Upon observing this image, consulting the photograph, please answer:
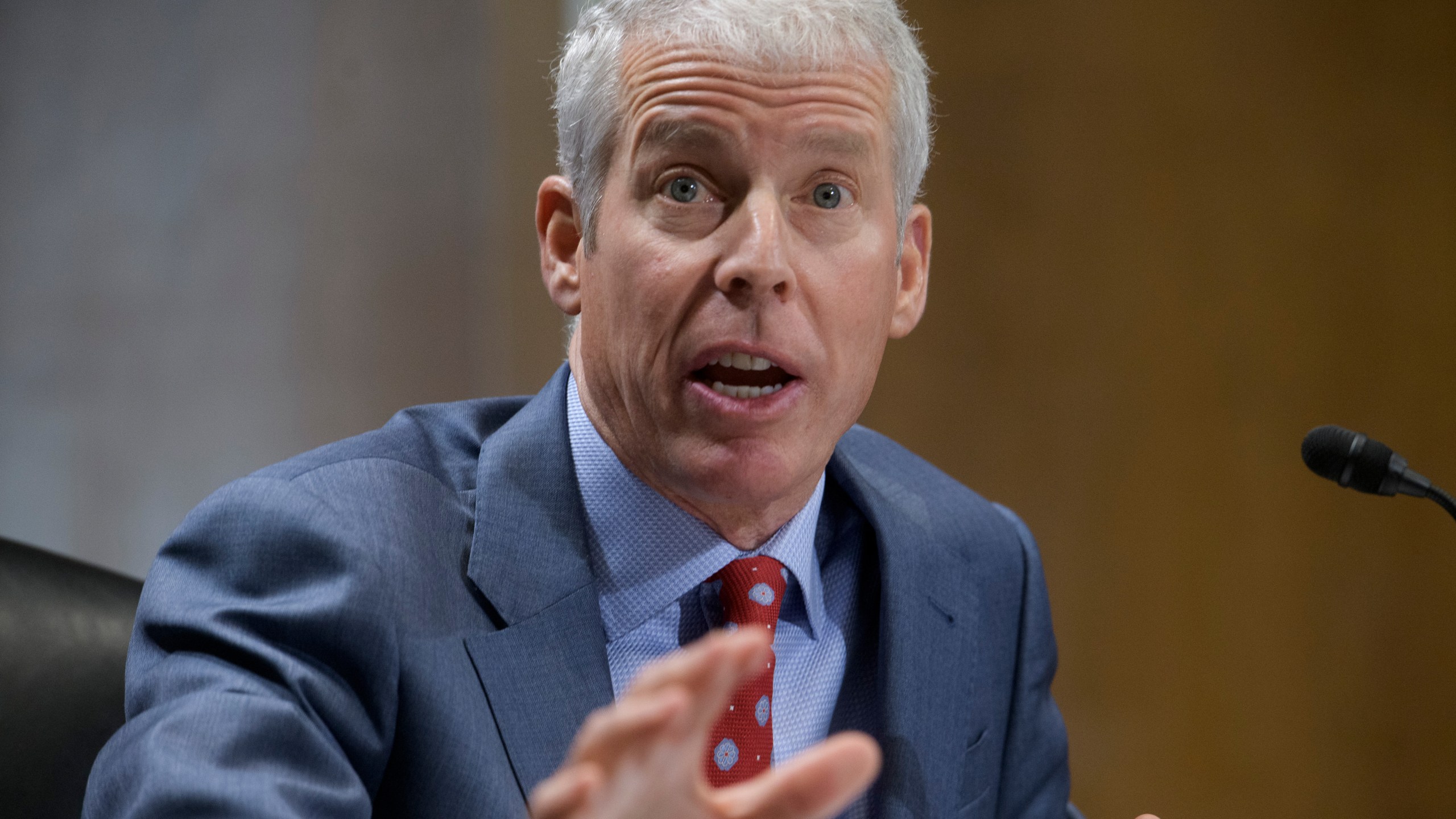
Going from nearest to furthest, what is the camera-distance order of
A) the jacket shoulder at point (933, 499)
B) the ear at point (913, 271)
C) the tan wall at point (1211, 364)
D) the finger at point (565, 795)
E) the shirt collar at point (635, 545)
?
the finger at point (565, 795) < the shirt collar at point (635, 545) < the ear at point (913, 271) < the jacket shoulder at point (933, 499) < the tan wall at point (1211, 364)

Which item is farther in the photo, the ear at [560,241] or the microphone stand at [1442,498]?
the ear at [560,241]

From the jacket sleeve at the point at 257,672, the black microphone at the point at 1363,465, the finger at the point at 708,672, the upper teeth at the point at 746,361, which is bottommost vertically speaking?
the jacket sleeve at the point at 257,672

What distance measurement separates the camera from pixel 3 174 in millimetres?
1983

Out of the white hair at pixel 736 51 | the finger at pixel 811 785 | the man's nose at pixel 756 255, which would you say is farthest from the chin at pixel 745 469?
the finger at pixel 811 785

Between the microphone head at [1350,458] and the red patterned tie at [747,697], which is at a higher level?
the microphone head at [1350,458]

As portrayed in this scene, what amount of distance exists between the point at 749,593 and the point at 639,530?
122 millimetres

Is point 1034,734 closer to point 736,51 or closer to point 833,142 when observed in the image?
point 833,142

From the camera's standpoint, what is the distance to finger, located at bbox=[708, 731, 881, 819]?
0.68m

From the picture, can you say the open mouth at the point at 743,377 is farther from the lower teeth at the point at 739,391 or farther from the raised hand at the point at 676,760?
the raised hand at the point at 676,760

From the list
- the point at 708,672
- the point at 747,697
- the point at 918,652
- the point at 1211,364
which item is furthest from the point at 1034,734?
the point at 1211,364

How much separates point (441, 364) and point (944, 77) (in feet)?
3.71

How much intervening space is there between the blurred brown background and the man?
0.91m

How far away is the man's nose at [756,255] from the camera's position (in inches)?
42.1

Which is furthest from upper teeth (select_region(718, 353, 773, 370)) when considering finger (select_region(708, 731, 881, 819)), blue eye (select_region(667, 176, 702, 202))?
finger (select_region(708, 731, 881, 819))
